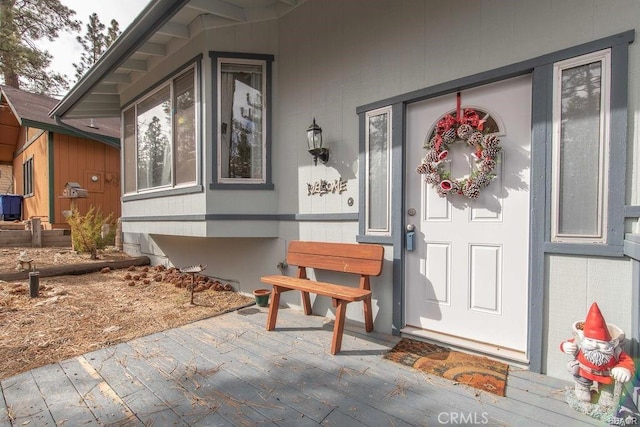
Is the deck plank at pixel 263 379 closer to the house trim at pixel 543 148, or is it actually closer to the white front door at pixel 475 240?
the white front door at pixel 475 240

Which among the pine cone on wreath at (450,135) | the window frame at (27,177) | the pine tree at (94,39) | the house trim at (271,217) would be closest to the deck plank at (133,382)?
the house trim at (271,217)

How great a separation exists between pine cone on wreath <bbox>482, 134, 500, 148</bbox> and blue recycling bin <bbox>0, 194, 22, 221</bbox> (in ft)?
46.2

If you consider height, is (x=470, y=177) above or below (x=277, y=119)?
below

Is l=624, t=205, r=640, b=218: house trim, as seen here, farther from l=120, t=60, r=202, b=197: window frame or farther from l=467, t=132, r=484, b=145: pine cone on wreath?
l=120, t=60, r=202, b=197: window frame

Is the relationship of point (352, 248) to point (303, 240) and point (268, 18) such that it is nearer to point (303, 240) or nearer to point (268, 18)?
point (303, 240)

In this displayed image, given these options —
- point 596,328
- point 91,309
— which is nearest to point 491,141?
point 596,328

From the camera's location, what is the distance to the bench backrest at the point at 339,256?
2842 millimetres

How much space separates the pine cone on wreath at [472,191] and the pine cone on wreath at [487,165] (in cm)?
14

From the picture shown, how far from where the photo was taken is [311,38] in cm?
360

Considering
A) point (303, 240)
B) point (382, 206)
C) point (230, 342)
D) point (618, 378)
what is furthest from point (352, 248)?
point (618, 378)

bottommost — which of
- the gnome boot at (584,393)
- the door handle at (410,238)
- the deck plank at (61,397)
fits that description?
the deck plank at (61,397)

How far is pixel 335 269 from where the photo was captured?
10.2 feet

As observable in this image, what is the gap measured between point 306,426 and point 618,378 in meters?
1.64

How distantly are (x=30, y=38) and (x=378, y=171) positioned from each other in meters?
17.1
